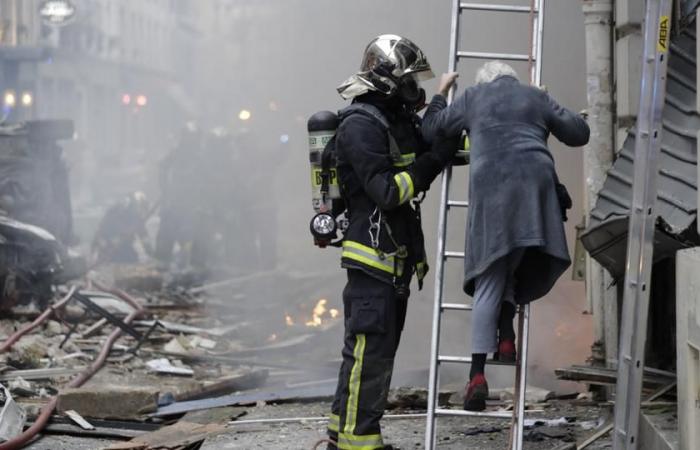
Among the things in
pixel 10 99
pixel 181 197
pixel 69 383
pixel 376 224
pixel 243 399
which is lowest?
pixel 69 383

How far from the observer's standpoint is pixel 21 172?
17203mm

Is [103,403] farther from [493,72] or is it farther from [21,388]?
[493,72]

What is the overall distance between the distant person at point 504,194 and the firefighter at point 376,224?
0.82 ft

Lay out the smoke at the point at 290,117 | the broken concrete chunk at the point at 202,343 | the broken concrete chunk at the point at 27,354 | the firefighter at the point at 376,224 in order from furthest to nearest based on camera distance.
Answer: the smoke at the point at 290,117 < the broken concrete chunk at the point at 202,343 < the broken concrete chunk at the point at 27,354 < the firefighter at the point at 376,224

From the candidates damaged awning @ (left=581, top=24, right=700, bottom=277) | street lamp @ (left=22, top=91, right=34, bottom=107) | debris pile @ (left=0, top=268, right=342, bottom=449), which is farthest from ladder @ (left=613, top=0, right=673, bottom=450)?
street lamp @ (left=22, top=91, right=34, bottom=107)

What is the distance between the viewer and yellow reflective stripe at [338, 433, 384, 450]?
5.24 m

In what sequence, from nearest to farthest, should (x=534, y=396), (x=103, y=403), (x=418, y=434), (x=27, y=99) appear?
(x=418, y=434), (x=103, y=403), (x=534, y=396), (x=27, y=99)

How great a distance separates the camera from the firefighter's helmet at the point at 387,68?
5266mm

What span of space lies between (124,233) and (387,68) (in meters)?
17.2

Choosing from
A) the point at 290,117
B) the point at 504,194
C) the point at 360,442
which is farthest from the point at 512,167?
the point at 290,117

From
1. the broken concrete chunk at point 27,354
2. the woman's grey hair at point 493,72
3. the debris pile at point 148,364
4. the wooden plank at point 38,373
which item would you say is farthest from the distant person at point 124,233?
the woman's grey hair at point 493,72

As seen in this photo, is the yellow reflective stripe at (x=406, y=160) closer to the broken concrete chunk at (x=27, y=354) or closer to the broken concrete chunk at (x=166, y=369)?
the broken concrete chunk at (x=166, y=369)

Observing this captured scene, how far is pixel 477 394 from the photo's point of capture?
5.04 metres

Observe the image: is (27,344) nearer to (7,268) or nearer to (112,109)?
(7,268)
